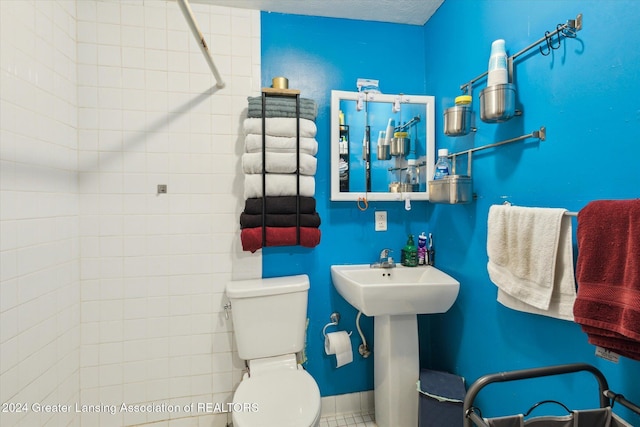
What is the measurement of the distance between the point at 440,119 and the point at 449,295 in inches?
39.5

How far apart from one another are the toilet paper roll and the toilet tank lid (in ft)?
1.17

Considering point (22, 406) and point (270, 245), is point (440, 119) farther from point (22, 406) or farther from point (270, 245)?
point (22, 406)

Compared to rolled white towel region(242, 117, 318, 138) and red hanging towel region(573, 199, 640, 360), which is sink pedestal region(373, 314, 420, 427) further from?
rolled white towel region(242, 117, 318, 138)

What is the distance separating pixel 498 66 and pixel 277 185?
3.63ft

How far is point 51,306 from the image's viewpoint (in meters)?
1.37

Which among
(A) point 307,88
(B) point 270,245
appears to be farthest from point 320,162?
(B) point 270,245

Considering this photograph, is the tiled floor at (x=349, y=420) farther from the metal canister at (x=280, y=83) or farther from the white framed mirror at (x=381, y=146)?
the metal canister at (x=280, y=83)

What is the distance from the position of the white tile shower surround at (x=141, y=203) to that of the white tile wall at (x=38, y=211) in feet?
0.04

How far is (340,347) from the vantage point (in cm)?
169

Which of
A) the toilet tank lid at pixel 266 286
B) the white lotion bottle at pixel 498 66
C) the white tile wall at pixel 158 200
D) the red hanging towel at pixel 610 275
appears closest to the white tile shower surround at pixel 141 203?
the white tile wall at pixel 158 200

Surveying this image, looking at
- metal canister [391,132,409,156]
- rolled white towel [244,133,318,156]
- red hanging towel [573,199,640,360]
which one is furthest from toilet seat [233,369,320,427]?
metal canister [391,132,409,156]

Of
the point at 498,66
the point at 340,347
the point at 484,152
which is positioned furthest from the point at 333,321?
the point at 498,66

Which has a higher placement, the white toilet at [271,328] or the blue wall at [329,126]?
the blue wall at [329,126]

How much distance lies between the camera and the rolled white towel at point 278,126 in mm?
1551
